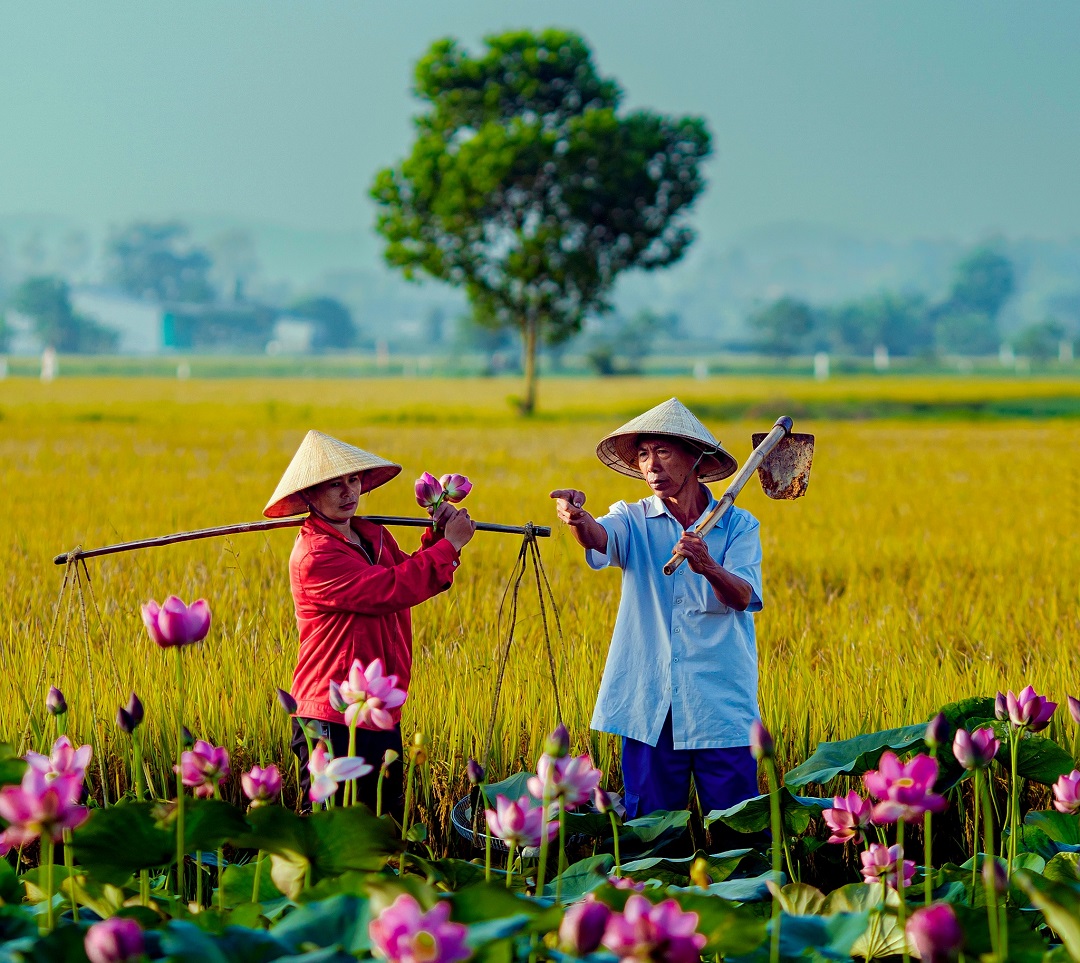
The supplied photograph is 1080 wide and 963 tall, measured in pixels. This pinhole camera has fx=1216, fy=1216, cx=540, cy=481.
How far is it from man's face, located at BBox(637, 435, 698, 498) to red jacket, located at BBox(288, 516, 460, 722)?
0.54 metres

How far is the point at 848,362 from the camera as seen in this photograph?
5931 centimetres

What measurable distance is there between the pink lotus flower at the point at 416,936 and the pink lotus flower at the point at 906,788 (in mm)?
732

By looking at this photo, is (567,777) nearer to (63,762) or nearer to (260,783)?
(260,783)

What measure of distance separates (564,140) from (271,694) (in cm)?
2232

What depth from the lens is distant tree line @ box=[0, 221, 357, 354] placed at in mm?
84938

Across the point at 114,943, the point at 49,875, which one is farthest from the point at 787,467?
the point at 114,943

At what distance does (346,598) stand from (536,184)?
2260 cm

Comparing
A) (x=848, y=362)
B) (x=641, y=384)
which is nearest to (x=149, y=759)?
(x=641, y=384)

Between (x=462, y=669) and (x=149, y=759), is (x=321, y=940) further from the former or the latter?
(x=462, y=669)

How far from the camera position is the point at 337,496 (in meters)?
2.81

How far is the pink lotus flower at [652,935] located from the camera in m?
1.36

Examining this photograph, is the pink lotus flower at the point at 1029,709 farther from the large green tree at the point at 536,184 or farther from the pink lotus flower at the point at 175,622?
the large green tree at the point at 536,184

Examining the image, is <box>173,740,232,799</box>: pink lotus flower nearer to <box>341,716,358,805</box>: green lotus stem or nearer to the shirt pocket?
<box>341,716,358,805</box>: green lotus stem

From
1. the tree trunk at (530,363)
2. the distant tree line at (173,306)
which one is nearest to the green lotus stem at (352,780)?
the tree trunk at (530,363)
